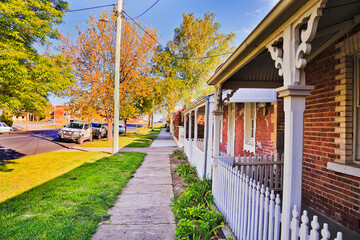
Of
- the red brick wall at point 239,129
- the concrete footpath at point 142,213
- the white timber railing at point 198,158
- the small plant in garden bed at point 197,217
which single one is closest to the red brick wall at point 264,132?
the red brick wall at point 239,129

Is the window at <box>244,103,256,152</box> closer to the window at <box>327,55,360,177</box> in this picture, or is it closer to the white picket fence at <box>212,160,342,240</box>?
the white picket fence at <box>212,160,342,240</box>

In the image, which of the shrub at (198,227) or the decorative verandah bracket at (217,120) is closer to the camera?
the shrub at (198,227)

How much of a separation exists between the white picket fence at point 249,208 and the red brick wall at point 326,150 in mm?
1269

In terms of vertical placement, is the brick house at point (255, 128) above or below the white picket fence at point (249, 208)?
above

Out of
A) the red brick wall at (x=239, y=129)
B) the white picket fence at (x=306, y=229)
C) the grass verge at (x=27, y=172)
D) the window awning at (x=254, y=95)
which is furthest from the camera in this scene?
the red brick wall at (x=239, y=129)

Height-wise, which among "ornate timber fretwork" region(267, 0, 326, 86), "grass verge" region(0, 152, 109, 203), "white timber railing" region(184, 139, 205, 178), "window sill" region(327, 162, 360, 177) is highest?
"ornate timber fretwork" region(267, 0, 326, 86)

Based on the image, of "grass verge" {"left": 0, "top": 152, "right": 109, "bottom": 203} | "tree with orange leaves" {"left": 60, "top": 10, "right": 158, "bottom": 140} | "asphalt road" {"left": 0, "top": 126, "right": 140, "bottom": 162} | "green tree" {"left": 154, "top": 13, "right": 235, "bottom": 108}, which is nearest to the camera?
"grass verge" {"left": 0, "top": 152, "right": 109, "bottom": 203}

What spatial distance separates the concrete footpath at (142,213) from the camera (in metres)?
3.41

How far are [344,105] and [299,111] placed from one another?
1878 millimetres

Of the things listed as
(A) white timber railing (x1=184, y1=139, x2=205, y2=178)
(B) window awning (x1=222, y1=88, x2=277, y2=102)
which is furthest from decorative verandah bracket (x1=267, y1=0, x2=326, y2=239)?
(A) white timber railing (x1=184, y1=139, x2=205, y2=178)

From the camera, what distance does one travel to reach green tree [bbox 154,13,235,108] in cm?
2294

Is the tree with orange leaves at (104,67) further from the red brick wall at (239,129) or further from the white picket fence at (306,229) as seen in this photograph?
the white picket fence at (306,229)

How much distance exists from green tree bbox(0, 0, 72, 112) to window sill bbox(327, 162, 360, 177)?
20.9ft

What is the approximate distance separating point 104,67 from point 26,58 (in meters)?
12.0
